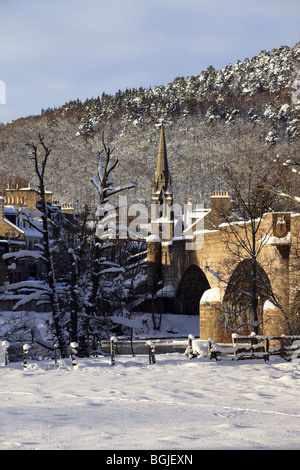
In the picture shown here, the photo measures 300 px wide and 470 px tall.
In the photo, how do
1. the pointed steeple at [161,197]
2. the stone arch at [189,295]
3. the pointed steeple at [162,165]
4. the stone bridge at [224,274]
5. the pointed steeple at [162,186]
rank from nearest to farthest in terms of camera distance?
the stone bridge at [224,274] → the stone arch at [189,295] → the pointed steeple at [161,197] → the pointed steeple at [162,186] → the pointed steeple at [162,165]

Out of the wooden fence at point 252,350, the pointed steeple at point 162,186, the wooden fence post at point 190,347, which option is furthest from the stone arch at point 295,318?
the pointed steeple at point 162,186

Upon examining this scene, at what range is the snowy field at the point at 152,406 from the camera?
10523 mm

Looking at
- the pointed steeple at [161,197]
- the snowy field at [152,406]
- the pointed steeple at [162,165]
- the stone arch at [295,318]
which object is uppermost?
the pointed steeple at [162,165]

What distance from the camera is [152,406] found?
45.4 feet

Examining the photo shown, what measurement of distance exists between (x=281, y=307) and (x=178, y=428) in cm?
1712

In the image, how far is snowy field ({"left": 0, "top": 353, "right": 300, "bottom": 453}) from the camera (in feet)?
34.5

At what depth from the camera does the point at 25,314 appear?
45469mm

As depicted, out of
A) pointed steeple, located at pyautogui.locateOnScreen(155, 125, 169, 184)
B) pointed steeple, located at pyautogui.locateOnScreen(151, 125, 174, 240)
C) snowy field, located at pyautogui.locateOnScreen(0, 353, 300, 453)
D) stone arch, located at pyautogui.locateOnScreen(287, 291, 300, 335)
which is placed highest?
pointed steeple, located at pyautogui.locateOnScreen(155, 125, 169, 184)

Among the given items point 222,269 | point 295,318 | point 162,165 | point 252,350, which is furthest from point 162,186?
point 252,350

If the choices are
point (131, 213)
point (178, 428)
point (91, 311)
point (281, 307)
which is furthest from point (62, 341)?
point (131, 213)

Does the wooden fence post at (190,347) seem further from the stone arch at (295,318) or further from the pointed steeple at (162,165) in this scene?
the pointed steeple at (162,165)

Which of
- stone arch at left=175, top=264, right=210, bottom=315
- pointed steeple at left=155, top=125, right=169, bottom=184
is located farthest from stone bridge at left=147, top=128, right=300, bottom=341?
pointed steeple at left=155, top=125, right=169, bottom=184

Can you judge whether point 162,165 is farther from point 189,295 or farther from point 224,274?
point 224,274

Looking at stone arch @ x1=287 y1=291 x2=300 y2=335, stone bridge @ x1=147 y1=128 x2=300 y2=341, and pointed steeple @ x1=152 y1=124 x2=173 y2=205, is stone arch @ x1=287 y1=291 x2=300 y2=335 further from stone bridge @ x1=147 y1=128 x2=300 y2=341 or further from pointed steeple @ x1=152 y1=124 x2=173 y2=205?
pointed steeple @ x1=152 y1=124 x2=173 y2=205
